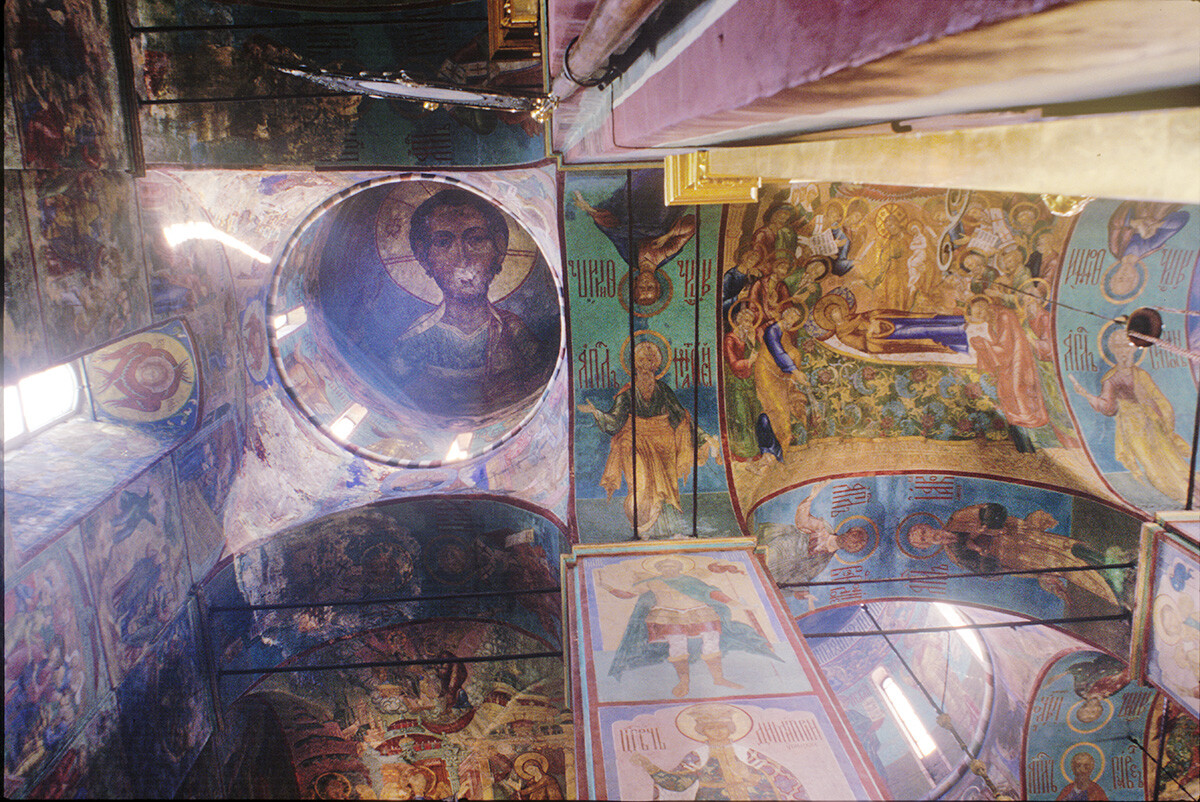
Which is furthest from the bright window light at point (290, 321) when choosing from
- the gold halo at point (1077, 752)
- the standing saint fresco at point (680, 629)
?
the gold halo at point (1077, 752)

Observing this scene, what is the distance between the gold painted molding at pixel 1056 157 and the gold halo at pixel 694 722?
4786 mm

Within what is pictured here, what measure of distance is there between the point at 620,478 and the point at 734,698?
139 inches

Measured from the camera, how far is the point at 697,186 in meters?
5.96

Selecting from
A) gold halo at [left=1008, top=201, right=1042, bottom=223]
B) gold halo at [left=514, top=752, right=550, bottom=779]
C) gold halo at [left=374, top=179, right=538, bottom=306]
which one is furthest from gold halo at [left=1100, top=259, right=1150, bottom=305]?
gold halo at [left=514, top=752, right=550, bottom=779]

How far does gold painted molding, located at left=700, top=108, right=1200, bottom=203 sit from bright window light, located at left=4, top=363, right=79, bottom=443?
25.5 feet

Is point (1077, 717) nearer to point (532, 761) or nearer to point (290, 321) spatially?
point (532, 761)

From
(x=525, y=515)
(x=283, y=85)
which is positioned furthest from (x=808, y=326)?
(x=283, y=85)

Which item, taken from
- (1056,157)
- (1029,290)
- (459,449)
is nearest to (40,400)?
(459,449)

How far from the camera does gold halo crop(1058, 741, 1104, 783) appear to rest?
32.7 ft

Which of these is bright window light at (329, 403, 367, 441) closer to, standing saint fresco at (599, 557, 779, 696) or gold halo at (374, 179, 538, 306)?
gold halo at (374, 179, 538, 306)

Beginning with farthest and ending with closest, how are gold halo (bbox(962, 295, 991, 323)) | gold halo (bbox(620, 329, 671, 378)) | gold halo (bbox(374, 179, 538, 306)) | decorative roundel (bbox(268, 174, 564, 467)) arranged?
gold halo (bbox(374, 179, 538, 306)) < decorative roundel (bbox(268, 174, 564, 467)) < gold halo (bbox(620, 329, 671, 378)) < gold halo (bbox(962, 295, 991, 323))

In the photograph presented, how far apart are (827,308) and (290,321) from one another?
7.62m

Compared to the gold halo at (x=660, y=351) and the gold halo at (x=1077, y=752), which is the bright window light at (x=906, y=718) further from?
the gold halo at (x=660, y=351)

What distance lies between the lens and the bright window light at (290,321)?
9781 mm
